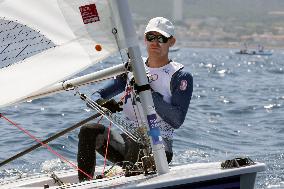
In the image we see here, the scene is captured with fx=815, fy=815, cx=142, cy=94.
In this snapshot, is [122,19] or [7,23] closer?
[122,19]

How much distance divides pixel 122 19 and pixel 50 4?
0.60m

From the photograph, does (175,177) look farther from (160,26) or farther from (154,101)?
(160,26)

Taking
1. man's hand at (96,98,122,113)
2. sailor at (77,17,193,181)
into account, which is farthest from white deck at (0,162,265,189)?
man's hand at (96,98,122,113)

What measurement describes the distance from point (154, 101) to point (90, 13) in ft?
2.80

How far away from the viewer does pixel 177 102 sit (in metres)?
6.31

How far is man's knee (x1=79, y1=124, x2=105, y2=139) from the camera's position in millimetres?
6273

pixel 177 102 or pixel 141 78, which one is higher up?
pixel 141 78

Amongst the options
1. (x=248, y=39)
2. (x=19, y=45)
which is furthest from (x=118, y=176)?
(x=248, y=39)

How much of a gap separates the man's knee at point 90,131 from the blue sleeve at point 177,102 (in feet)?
1.59

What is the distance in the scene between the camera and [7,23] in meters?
6.43

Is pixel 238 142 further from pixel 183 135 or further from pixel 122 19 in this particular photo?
pixel 122 19

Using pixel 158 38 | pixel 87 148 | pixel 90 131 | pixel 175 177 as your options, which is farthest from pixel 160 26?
pixel 175 177

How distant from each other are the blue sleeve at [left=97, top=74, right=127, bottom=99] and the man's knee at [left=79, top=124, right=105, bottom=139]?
1.51 ft

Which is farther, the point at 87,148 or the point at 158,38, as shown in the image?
the point at 158,38
